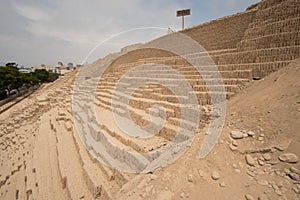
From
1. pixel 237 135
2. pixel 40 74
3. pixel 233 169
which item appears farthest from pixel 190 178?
pixel 40 74

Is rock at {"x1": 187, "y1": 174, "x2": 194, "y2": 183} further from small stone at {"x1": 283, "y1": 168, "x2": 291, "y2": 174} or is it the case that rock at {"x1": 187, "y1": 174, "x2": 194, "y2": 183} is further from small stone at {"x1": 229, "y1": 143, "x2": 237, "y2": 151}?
small stone at {"x1": 283, "y1": 168, "x2": 291, "y2": 174}

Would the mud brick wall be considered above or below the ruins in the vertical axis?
above

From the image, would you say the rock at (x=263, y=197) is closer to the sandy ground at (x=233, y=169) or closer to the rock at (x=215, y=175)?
the sandy ground at (x=233, y=169)

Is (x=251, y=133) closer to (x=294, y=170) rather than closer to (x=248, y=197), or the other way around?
(x=294, y=170)

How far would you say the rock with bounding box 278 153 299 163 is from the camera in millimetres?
1779

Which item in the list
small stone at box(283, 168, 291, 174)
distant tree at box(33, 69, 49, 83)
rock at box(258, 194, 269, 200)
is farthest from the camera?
distant tree at box(33, 69, 49, 83)

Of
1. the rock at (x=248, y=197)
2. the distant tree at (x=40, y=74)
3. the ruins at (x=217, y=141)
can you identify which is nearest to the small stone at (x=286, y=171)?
the ruins at (x=217, y=141)

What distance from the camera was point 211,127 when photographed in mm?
2955

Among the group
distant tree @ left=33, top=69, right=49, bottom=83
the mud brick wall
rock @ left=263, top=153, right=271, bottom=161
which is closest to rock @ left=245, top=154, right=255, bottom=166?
rock @ left=263, top=153, right=271, bottom=161

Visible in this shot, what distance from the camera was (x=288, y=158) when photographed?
1.82 meters

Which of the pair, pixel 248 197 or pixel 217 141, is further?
pixel 217 141

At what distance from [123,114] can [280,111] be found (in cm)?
416

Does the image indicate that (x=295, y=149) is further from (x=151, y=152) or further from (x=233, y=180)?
(x=151, y=152)

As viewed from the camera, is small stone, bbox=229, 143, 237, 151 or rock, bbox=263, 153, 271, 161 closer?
rock, bbox=263, 153, 271, 161
